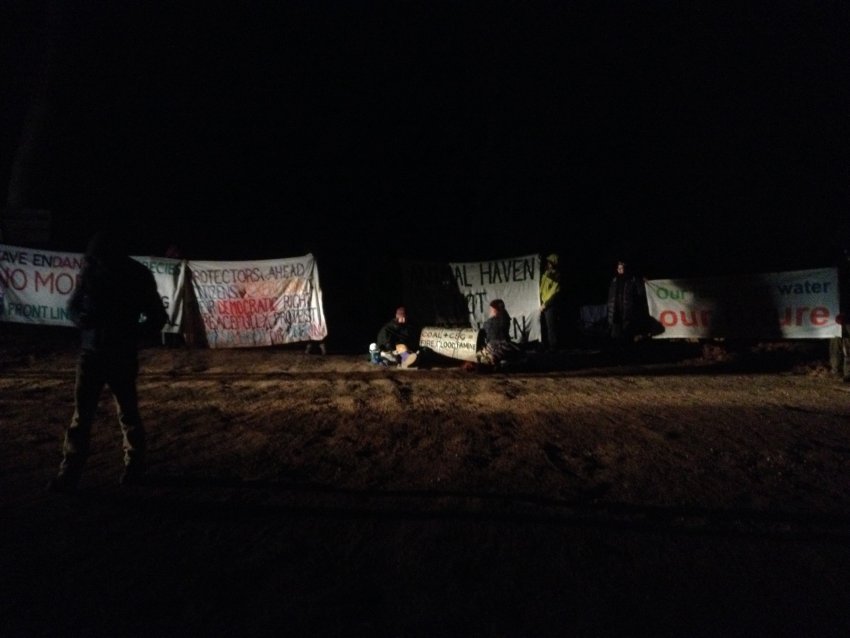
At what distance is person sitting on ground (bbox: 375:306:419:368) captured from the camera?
440 inches

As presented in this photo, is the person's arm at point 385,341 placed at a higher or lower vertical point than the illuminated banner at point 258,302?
lower

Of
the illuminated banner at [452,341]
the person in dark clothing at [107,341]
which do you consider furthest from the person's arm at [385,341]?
the person in dark clothing at [107,341]

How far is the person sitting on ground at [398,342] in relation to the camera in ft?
36.7

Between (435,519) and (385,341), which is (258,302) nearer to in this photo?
(385,341)

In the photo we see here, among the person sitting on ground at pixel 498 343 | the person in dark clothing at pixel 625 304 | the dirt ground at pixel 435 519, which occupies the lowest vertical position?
the dirt ground at pixel 435 519

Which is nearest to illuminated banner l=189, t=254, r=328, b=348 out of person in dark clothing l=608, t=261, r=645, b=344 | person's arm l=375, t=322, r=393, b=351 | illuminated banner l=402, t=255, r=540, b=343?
person's arm l=375, t=322, r=393, b=351

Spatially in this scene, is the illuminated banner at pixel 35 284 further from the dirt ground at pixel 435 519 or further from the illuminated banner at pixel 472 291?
the illuminated banner at pixel 472 291

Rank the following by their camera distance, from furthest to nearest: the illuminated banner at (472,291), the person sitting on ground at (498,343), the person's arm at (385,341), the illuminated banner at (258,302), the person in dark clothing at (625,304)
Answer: the illuminated banner at (472,291)
the illuminated banner at (258,302)
the person in dark clothing at (625,304)
the person's arm at (385,341)
the person sitting on ground at (498,343)

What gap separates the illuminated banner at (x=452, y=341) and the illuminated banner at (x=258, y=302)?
7.00 ft

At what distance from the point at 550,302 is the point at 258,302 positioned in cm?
578

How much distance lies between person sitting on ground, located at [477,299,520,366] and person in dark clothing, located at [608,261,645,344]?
8.26 ft

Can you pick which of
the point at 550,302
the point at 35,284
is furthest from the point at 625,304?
the point at 35,284

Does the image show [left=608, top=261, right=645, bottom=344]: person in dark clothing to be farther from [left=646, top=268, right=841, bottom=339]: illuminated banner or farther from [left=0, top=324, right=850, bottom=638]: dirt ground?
[left=0, top=324, right=850, bottom=638]: dirt ground

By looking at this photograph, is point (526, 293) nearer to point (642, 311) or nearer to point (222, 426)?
point (642, 311)
